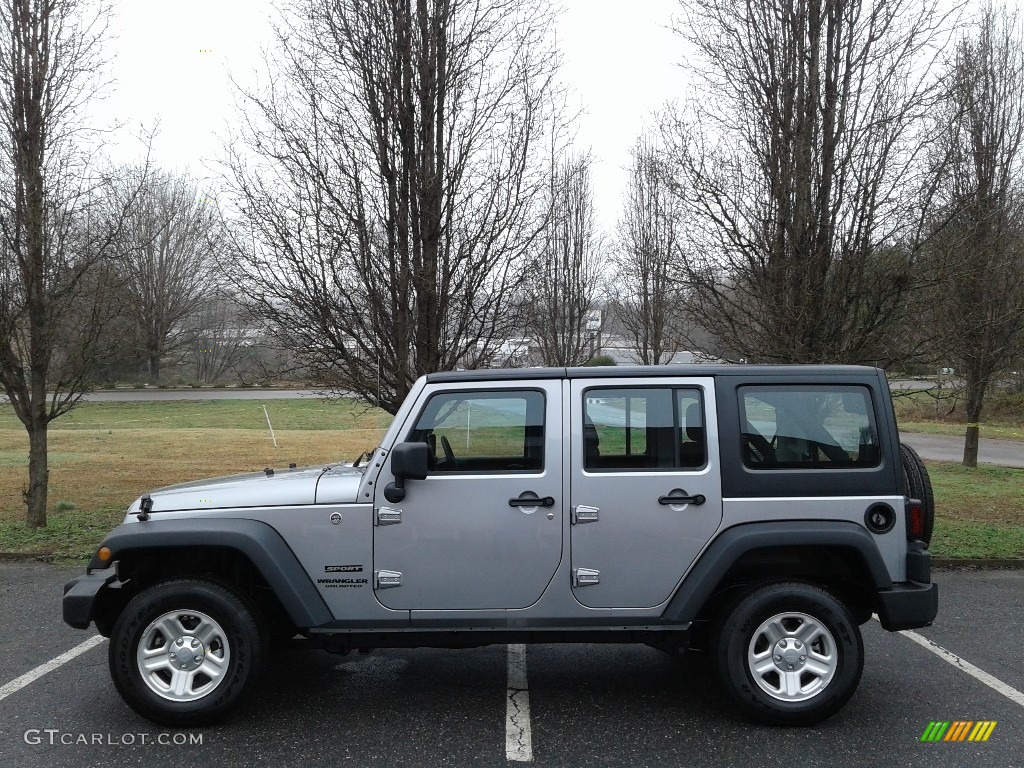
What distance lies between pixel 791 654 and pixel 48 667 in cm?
434

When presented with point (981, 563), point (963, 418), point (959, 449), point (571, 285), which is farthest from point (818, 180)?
point (963, 418)

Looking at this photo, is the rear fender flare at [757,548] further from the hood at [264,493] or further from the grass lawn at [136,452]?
the grass lawn at [136,452]

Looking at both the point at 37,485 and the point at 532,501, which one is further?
the point at 37,485

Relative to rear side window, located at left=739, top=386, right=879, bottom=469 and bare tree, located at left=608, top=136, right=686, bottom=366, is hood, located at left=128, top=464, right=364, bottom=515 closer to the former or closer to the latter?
rear side window, located at left=739, top=386, right=879, bottom=469

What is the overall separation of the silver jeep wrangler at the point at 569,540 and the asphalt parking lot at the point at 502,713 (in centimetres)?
25

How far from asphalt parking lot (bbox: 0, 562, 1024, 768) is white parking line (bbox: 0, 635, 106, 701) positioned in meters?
0.03

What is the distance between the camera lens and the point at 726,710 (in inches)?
177

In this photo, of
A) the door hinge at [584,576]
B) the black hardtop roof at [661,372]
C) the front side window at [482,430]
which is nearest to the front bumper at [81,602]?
the front side window at [482,430]

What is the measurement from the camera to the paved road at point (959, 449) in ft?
60.8

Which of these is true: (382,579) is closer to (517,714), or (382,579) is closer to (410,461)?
(410,461)

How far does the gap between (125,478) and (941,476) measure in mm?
14406

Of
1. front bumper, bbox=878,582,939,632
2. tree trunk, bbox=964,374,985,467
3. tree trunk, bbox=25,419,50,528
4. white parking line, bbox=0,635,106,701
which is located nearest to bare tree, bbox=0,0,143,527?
tree trunk, bbox=25,419,50,528

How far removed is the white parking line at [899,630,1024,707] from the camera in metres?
4.66

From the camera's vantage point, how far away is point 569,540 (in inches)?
169
